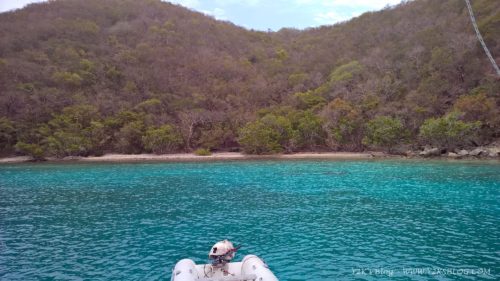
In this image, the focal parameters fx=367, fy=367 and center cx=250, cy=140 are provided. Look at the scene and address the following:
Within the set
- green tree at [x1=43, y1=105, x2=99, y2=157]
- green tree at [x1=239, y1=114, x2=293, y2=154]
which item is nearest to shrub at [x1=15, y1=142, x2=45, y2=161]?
green tree at [x1=43, y1=105, x2=99, y2=157]

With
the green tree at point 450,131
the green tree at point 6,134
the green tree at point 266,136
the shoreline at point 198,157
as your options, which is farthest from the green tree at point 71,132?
the green tree at point 450,131

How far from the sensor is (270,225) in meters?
17.6

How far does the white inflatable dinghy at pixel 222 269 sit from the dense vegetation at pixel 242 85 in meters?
43.5

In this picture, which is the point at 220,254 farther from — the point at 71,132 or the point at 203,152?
the point at 71,132

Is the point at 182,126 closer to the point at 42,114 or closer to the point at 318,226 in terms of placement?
the point at 42,114

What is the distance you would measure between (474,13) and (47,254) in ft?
251

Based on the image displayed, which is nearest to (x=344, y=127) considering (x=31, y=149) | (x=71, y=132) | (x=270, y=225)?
(x=270, y=225)

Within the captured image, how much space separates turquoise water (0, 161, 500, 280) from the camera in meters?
12.2

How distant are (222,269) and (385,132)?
4557cm

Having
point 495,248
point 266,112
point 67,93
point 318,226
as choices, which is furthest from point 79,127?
point 495,248

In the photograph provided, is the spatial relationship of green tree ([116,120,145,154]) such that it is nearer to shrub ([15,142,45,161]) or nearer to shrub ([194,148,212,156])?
shrub ([194,148,212,156])

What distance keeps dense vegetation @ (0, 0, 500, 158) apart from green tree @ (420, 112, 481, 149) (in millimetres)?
138

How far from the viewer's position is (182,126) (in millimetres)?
63469

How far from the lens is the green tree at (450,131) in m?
45.3
